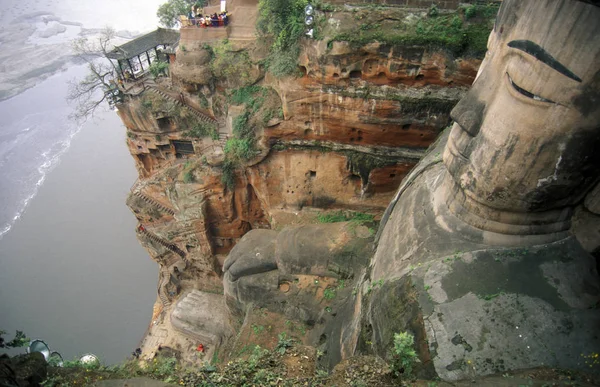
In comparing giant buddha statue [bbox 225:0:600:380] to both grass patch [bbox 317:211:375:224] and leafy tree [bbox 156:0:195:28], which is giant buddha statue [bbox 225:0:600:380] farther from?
leafy tree [bbox 156:0:195:28]

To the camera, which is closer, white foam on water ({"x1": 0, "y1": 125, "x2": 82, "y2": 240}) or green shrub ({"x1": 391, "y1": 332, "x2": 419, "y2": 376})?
green shrub ({"x1": 391, "y1": 332, "x2": 419, "y2": 376})

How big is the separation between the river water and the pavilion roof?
47.0 feet

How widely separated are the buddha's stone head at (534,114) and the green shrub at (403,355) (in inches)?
115

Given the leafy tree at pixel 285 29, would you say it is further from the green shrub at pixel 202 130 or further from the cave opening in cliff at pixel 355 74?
the green shrub at pixel 202 130

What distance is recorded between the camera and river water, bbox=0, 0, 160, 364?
23469 millimetres

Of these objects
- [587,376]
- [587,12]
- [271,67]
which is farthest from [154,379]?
[271,67]

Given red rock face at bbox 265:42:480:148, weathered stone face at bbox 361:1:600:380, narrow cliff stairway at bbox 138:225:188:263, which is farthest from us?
narrow cliff stairway at bbox 138:225:188:263

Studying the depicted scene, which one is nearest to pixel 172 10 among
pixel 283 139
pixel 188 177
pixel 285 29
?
pixel 188 177

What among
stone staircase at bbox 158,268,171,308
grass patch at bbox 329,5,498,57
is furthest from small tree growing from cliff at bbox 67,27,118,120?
grass patch at bbox 329,5,498,57

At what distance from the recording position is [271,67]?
13383 millimetres

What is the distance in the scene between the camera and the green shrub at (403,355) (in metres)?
5.14

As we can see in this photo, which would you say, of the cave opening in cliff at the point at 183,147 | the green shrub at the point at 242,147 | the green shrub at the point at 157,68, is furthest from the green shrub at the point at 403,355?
the green shrub at the point at 157,68

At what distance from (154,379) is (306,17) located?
1107 cm

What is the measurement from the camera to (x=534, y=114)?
541cm
